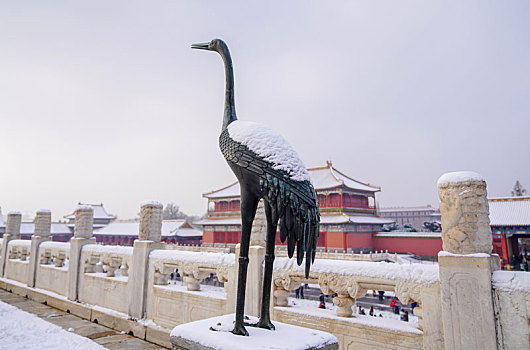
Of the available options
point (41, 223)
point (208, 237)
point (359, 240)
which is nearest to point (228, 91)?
point (41, 223)

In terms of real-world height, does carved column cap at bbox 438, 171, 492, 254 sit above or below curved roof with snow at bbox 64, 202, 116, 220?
below

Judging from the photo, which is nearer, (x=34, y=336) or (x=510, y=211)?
(x=34, y=336)

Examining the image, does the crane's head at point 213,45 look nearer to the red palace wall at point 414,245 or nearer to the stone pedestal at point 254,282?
the stone pedestal at point 254,282

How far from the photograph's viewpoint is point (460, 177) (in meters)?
2.66

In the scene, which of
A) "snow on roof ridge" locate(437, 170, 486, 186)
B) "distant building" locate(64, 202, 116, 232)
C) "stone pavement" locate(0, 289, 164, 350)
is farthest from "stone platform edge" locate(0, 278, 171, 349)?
"distant building" locate(64, 202, 116, 232)

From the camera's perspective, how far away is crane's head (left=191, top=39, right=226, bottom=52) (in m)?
2.71

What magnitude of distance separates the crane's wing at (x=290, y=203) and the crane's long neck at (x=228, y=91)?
1.72 ft

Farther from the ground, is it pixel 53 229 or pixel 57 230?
pixel 53 229

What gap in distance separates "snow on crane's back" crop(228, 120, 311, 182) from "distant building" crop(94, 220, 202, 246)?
93.5 feet

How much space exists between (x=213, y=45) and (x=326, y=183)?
22262 millimetres

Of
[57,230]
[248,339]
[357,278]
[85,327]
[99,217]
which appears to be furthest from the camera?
[99,217]

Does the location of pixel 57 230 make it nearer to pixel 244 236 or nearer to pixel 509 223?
pixel 509 223

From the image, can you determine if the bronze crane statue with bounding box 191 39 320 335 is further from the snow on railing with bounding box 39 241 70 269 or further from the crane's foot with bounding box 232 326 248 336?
the snow on railing with bounding box 39 241 70 269

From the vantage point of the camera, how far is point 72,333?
481 cm
